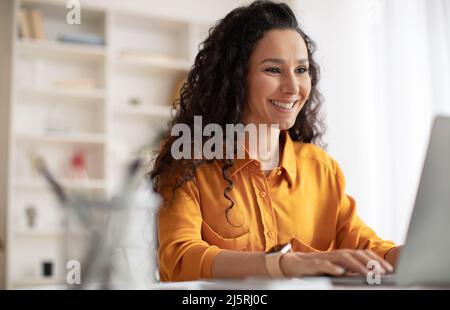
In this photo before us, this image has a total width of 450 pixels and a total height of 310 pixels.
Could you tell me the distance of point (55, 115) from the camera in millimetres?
3818

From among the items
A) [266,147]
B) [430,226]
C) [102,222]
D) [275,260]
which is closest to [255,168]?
[266,147]

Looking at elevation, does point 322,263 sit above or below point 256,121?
below

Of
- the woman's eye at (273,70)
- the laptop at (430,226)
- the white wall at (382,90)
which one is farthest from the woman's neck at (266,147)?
the white wall at (382,90)

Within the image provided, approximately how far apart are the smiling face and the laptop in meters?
0.58

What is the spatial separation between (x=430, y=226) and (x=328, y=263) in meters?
0.15

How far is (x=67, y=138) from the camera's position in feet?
12.1

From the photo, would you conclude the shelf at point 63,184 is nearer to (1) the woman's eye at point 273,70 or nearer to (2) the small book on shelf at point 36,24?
(2) the small book on shelf at point 36,24

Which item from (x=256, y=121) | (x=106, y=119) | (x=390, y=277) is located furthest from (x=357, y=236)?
(x=106, y=119)

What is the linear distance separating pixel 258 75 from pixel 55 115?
9.03ft

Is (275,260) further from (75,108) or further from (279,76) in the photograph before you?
(75,108)

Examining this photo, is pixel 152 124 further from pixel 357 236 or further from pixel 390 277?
pixel 390 277

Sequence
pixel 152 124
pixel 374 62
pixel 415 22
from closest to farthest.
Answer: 1. pixel 415 22
2. pixel 374 62
3. pixel 152 124

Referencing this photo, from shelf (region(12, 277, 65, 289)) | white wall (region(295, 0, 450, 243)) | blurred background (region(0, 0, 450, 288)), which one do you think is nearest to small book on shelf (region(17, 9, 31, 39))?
blurred background (region(0, 0, 450, 288))

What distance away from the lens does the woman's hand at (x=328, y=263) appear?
805mm
